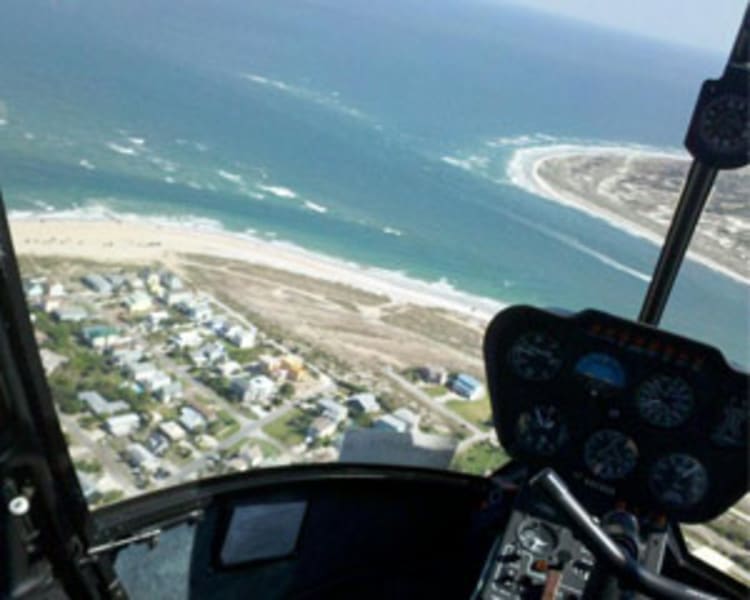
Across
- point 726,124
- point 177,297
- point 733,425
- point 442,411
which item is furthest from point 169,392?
point 726,124

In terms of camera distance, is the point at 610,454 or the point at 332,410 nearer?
the point at 332,410

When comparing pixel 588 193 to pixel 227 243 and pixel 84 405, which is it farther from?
pixel 84 405

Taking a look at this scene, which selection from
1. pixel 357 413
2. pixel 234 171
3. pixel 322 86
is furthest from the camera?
pixel 322 86

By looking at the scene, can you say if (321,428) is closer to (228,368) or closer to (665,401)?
(228,368)

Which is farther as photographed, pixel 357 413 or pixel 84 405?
pixel 357 413

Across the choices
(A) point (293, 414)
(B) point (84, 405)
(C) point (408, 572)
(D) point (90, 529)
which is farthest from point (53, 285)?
(C) point (408, 572)

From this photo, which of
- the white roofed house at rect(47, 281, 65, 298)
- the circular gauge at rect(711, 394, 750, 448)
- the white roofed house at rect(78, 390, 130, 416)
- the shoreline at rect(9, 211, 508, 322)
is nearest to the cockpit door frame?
the shoreline at rect(9, 211, 508, 322)

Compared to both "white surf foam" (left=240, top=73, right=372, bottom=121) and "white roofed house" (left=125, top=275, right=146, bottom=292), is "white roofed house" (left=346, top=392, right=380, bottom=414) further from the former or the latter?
"white surf foam" (left=240, top=73, right=372, bottom=121)
